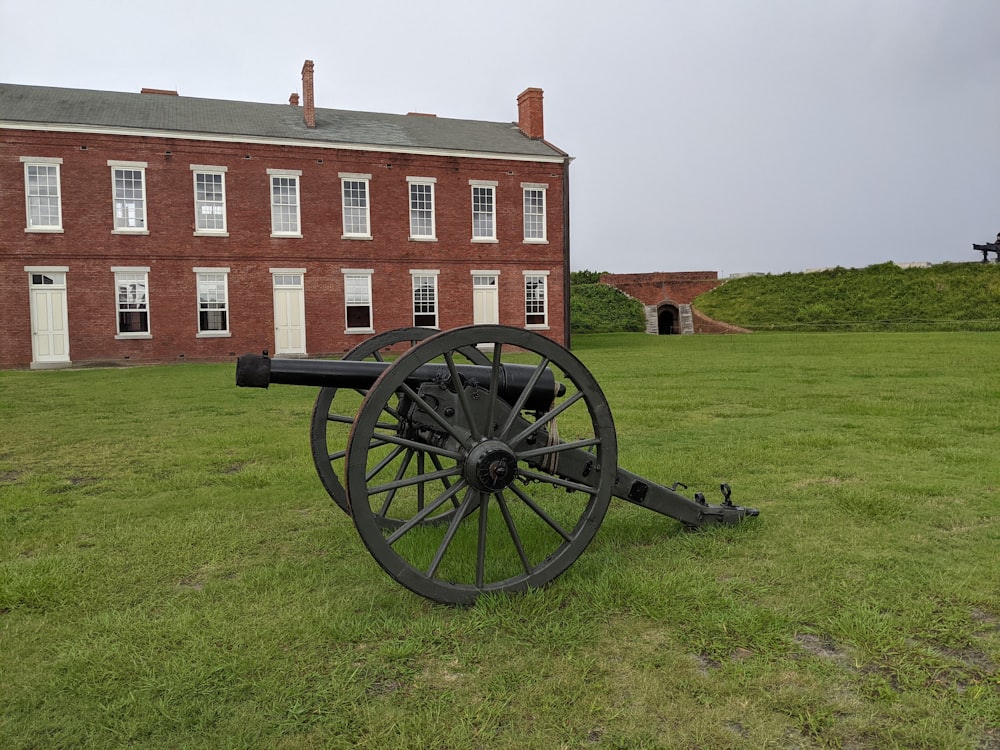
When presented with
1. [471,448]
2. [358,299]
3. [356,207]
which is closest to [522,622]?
[471,448]

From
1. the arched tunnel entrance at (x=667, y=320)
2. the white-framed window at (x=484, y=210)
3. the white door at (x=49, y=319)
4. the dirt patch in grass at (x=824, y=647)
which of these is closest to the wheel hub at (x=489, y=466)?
the dirt patch in grass at (x=824, y=647)

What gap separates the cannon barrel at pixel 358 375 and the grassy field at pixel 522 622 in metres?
1.05

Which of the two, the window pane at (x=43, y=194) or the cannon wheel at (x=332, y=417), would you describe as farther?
the window pane at (x=43, y=194)

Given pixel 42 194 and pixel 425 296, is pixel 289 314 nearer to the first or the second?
pixel 425 296

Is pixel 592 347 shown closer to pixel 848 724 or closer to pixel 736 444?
pixel 736 444

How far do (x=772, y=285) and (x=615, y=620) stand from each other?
4614cm

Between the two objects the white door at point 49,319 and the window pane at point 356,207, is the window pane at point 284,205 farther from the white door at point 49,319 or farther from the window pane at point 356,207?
the white door at point 49,319

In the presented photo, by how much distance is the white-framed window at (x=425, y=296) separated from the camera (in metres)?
25.9

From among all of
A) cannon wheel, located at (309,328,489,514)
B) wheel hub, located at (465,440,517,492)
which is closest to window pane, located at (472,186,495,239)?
cannon wheel, located at (309,328,489,514)

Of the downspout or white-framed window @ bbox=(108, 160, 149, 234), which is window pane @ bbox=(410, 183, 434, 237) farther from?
white-framed window @ bbox=(108, 160, 149, 234)

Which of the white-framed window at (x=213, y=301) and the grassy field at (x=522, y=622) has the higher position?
the white-framed window at (x=213, y=301)

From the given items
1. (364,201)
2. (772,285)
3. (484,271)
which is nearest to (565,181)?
(484,271)

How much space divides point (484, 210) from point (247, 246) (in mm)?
8019

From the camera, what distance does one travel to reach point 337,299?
82.2 ft
